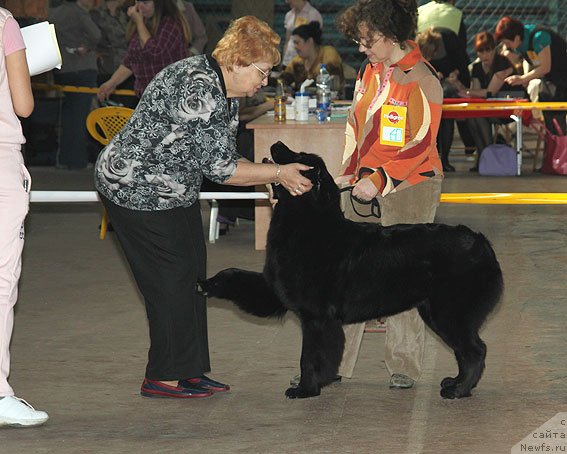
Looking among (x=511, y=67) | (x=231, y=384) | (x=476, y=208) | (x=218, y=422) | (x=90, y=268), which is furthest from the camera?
(x=511, y=67)

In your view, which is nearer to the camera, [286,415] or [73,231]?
[286,415]

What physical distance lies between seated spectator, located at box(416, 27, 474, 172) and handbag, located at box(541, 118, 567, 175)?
3.53 ft

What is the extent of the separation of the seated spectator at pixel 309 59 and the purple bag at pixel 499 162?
7.61 ft

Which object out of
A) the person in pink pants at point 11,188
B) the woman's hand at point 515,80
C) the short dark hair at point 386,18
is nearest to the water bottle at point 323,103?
the short dark hair at point 386,18

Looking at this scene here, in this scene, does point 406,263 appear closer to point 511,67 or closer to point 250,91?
point 250,91

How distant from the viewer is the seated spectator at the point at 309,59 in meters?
10.8

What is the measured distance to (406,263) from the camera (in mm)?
4414

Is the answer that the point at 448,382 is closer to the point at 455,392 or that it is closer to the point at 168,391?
the point at 455,392

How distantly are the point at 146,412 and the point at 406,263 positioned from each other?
118cm

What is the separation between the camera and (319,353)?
4.51m

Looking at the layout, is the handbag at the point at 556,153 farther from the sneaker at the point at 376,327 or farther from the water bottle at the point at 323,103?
the sneaker at the point at 376,327

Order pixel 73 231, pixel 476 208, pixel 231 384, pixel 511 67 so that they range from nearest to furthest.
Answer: pixel 231 384, pixel 73 231, pixel 476 208, pixel 511 67

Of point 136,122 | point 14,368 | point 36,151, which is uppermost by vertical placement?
point 136,122

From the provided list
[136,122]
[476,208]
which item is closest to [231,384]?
[136,122]
